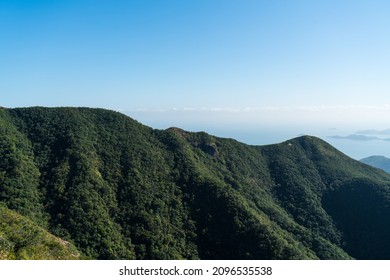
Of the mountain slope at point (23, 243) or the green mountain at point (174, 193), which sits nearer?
the mountain slope at point (23, 243)

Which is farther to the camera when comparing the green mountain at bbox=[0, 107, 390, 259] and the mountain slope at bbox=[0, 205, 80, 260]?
the green mountain at bbox=[0, 107, 390, 259]

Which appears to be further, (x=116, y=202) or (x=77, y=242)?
(x=116, y=202)

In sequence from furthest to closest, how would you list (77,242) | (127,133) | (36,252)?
(127,133) → (77,242) → (36,252)

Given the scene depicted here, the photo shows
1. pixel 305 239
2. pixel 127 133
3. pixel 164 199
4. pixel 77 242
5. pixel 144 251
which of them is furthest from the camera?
pixel 127 133

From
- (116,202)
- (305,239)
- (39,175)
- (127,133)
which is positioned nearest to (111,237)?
(116,202)

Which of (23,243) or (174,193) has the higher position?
(23,243)

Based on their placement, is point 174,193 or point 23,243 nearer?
point 23,243
